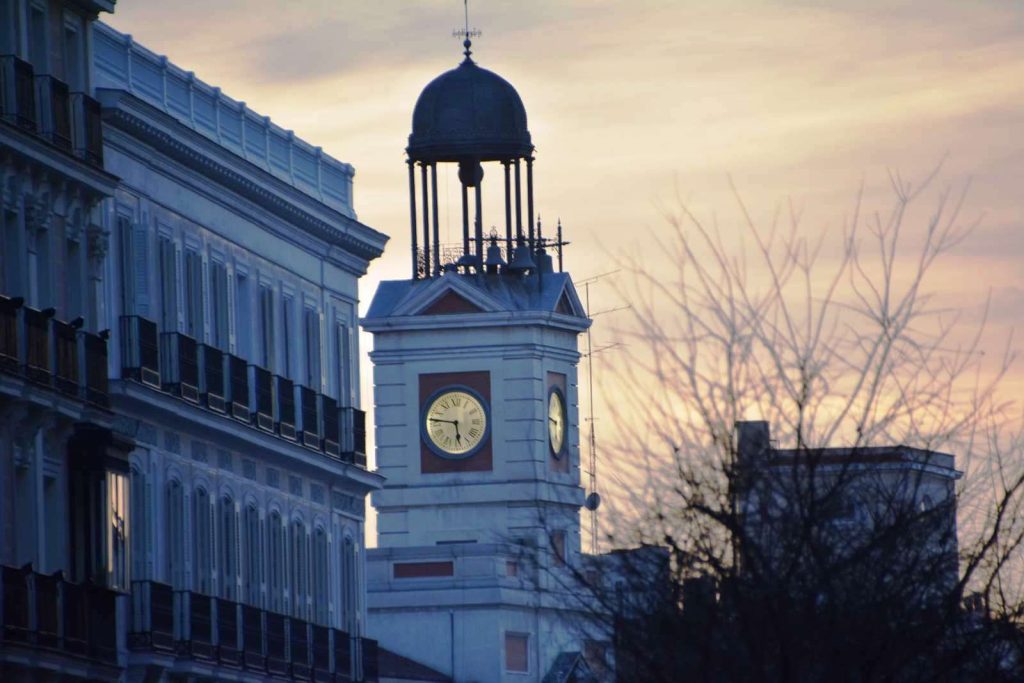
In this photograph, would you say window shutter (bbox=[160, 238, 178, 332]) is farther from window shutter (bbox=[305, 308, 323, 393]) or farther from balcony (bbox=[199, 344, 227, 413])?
window shutter (bbox=[305, 308, 323, 393])

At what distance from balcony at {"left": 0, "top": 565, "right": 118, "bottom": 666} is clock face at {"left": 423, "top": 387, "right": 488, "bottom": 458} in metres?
74.2

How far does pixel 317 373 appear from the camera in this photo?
74.7m

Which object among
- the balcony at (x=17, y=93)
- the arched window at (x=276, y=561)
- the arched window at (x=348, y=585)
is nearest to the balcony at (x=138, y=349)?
the balcony at (x=17, y=93)

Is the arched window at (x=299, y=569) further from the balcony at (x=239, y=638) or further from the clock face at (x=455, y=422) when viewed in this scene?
the clock face at (x=455, y=422)

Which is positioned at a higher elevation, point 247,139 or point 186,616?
point 247,139

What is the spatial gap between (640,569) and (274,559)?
27378 millimetres

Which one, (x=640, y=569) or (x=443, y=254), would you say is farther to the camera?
(x=443, y=254)

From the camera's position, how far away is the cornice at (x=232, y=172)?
62.0 meters

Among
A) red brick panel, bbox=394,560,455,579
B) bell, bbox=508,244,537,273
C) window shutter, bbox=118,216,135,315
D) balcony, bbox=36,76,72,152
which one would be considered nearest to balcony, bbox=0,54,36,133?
balcony, bbox=36,76,72,152

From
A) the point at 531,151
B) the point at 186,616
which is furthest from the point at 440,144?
the point at 186,616

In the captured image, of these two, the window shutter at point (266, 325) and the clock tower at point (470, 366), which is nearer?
the window shutter at point (266, 325)

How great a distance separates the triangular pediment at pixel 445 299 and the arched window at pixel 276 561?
196 ft

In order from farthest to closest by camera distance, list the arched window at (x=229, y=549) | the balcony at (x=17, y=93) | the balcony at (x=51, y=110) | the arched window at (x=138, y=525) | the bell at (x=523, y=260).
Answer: the bell at (x=523, y=260), the arched window at (x=229, y=549), the arched window at (x=138, y=525), the balcony at (x=51, y=110), the balcony at (x=17, y=93)

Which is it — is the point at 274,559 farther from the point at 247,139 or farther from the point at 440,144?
the point at 440,144
